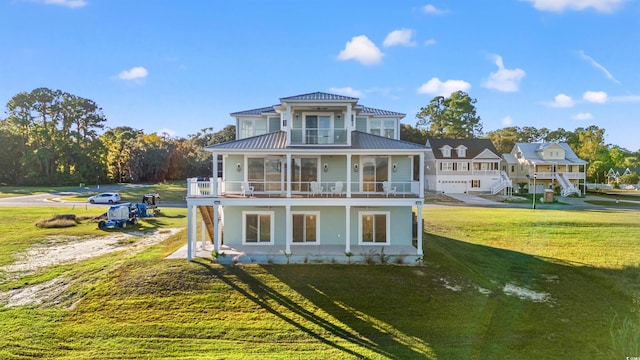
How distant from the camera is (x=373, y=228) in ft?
59.2

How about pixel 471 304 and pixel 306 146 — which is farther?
pixel 306 146

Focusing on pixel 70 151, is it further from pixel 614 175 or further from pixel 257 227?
pixel 614 175

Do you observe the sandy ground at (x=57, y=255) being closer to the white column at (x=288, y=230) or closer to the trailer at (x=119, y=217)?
the trailer at (x=119, y=217)

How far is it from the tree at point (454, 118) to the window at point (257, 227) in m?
62.7

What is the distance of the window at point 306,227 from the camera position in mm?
17969

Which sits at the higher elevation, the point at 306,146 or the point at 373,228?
the point at 306,146

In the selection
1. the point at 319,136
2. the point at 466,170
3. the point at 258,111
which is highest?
the point at 258,111

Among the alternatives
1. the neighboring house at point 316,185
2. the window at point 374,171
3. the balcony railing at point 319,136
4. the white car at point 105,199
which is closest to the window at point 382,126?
the neighboring house at point 316,185

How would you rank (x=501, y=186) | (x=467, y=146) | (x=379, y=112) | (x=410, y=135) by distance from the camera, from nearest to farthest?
(x=379, y=112), (x=501, y=186), (x=467, y=146), (x=410, y=135)

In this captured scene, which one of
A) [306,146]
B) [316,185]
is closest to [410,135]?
[316,185]

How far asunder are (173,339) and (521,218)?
2831 centimetres

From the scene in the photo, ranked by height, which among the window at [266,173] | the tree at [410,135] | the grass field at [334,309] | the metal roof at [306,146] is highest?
the tree at [410,135]

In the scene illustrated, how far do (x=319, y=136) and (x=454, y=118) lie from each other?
6584 centimetres

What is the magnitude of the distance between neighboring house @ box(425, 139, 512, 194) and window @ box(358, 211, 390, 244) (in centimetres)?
3721
